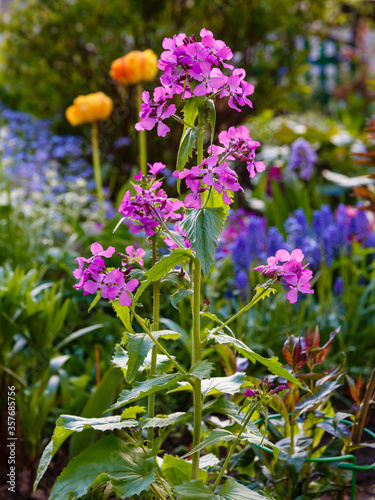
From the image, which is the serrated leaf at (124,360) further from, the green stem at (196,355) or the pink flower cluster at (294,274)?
the pink flower cluster at (294,274)

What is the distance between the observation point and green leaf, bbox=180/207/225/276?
99cm

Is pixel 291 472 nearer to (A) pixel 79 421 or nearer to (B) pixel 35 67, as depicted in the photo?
(A) pixel 79 421

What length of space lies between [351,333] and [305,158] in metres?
1.46

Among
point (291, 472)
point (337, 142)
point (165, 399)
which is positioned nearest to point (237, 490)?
point (291, 472)

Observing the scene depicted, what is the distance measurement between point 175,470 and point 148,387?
0.35m

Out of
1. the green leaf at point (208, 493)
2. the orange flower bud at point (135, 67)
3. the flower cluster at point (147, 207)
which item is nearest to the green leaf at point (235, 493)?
the green leaf at point (208, 493)

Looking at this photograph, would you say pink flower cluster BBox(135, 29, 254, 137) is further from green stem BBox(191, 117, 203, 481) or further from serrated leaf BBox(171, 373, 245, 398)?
serrated leaf BBox(171, 373, 245, 398)

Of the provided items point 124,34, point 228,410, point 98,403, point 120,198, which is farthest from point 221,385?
point 124,34

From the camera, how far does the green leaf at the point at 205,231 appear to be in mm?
991

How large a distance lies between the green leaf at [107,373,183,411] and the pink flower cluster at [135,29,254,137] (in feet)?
1.49

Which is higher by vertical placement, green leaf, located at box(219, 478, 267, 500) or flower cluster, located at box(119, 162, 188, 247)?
flower cluster, located at box(119, 162, 188, 247)

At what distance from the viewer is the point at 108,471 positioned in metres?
1.14

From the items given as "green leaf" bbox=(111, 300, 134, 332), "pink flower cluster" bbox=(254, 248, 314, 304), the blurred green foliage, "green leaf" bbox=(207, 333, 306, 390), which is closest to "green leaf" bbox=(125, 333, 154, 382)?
"green leaf" bbox=(111, 300, 134, 332)

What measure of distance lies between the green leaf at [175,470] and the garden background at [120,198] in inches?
12.4
